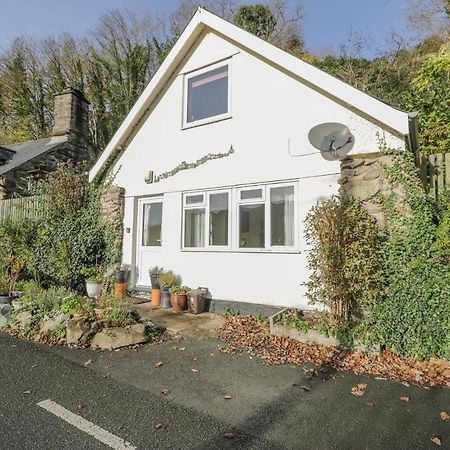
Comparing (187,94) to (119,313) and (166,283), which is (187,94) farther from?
(119,313)

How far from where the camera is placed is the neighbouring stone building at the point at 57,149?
42.8 ft

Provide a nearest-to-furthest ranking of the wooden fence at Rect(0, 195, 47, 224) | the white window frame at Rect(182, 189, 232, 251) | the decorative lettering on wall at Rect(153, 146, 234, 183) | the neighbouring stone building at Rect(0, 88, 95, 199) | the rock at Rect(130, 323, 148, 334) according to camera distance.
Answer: the rock at Rect(130, 323, 148, 334), the white window frame at Rect(182, 189, 232, 251), the decorative lettering on wall at Rect(153, 146, 234, 183), the wooden fence at Rect(0, 195, 47, 224), the neighbouring stone building at Rect(0, 88, 95, 199)

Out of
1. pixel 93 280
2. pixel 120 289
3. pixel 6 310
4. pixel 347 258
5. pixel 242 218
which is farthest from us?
pixel 93 280

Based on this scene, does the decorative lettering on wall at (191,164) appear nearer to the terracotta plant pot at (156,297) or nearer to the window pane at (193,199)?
the window pane at (193,199)

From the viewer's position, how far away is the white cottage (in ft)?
21.6

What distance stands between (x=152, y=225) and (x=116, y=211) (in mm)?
1147

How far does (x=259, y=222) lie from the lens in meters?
7.30

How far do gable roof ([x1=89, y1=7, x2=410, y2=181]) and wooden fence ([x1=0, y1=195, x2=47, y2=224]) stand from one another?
6.14 feet

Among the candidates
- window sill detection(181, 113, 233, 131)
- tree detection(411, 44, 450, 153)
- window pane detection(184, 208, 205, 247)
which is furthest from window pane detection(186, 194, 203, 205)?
tree detection(411, 44, 450, 153)

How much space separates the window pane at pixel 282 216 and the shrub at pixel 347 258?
118 centimetres

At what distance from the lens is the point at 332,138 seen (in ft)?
21.0

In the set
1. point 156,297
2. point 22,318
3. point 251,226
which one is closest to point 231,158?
point 251,226

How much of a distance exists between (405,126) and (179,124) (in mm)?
5409

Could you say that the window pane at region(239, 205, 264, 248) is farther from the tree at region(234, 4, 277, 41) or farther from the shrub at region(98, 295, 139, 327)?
the tree at region(234, 4, 277, 41)
